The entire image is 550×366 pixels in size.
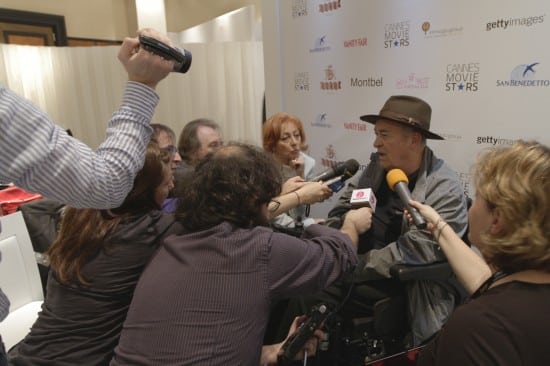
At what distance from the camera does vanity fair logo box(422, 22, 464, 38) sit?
2.26 metres

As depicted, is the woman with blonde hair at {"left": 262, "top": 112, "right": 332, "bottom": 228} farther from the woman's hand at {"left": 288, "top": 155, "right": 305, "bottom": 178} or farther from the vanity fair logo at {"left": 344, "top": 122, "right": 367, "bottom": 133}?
the vanity fair logo at {"left": 344, "top": 122, "right": 367, "bottom": 133}

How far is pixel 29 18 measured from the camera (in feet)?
15.9

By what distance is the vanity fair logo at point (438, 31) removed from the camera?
7.43 feet

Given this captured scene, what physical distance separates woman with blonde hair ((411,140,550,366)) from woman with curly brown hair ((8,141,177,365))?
807mm

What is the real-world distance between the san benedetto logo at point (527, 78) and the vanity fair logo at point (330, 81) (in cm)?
128

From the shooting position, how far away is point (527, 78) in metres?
1.99

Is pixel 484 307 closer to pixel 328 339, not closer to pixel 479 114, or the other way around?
pixel 328 339

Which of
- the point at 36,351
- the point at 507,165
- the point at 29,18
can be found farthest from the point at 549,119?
the point at 29,18

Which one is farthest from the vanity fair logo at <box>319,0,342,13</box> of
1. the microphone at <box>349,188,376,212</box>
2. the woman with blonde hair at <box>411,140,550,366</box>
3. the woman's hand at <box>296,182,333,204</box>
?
the woman with blonde hair at <box>411,140,550,366</box>

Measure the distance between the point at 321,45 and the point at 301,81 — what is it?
375 mm

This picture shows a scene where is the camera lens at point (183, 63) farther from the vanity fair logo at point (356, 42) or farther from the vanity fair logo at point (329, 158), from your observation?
the vanity fair logo at point (329, 158)

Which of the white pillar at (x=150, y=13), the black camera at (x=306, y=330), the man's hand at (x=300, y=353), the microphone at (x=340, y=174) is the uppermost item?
the white pillar at (x=150, y=13)

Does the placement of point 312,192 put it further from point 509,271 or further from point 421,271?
point 509,271

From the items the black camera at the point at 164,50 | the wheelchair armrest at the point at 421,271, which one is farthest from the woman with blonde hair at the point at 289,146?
the black camera at the point at 164,50
